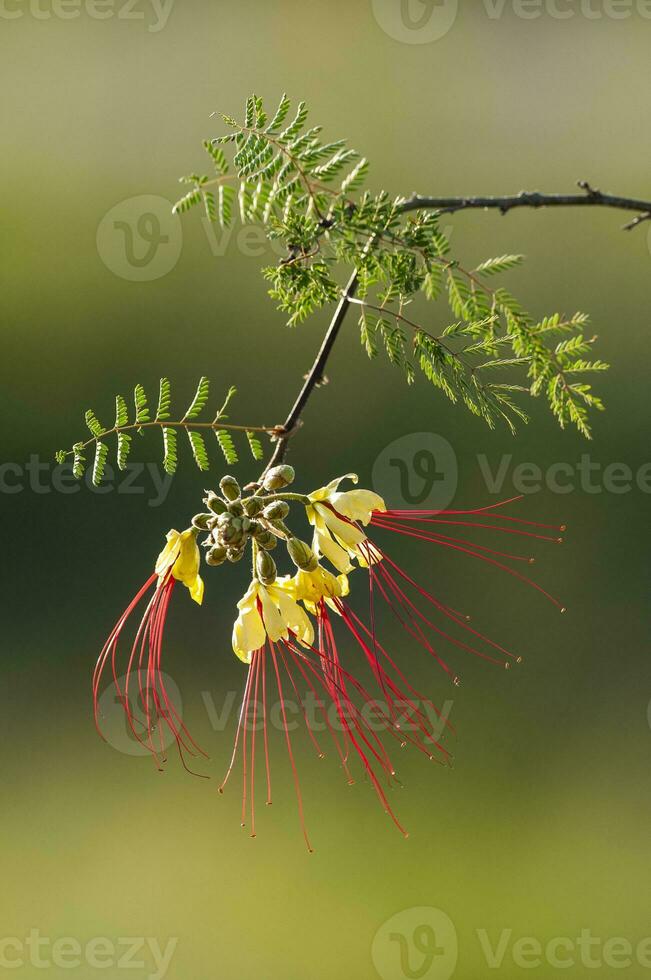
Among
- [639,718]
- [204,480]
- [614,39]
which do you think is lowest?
[639,718]

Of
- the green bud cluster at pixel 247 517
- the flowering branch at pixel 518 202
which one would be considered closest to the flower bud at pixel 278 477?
the green bud cluster at pixel 247 517

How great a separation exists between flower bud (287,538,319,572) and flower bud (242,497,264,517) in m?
0.03

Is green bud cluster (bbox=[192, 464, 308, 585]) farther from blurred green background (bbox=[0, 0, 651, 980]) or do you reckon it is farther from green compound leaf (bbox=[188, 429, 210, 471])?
blurred green background (bbox=[0, 0, 651, 980])

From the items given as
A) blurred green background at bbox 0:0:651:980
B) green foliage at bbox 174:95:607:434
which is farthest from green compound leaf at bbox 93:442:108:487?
blurred green background at bbox 0:0:651:980

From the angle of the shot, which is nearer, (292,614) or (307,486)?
(292,614)

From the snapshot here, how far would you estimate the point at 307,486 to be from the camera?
9.34ft

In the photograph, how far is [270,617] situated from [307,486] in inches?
91.8

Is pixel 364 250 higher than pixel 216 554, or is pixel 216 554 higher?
pixel 364 250

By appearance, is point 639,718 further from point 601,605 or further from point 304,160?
point 304,160

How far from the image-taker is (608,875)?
236cm

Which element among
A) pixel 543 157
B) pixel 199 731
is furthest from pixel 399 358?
pixel 543 157

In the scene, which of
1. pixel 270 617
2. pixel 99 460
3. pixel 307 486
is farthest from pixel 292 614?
pixel 307 486

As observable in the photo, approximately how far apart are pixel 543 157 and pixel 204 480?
1695 mm

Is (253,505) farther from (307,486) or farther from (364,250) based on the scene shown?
(307,486)
